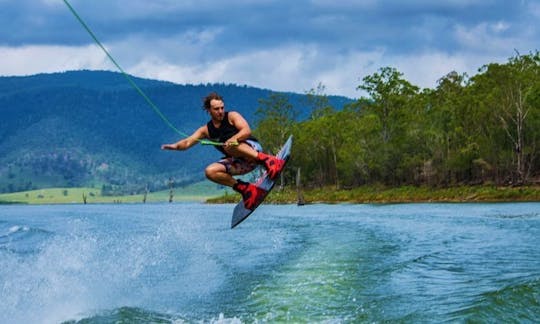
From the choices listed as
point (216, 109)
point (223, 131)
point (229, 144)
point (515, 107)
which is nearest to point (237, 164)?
point (223, 131)

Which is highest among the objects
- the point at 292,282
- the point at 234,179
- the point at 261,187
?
the point at 234,179

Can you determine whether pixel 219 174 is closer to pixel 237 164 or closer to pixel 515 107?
pixel 237 164

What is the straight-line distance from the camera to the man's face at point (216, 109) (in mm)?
11594

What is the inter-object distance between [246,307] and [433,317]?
2.84 m

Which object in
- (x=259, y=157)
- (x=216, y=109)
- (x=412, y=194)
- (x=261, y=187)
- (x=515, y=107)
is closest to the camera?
(x=216, y=109)

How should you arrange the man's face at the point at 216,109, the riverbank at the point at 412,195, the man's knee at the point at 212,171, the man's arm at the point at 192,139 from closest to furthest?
the man's arm at the point at 192,139, the man's face at the point at 216,109, the man's knee at the point at 212,171, the riverbank at the point at 412,195

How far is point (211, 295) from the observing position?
11.8 meters

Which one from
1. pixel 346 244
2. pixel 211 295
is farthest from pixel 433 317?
pixel 346 244

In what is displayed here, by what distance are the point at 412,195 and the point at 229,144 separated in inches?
2349

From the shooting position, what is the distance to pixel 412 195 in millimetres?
69500

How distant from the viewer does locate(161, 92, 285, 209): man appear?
11641 millimetres

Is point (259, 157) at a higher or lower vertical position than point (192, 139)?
lower

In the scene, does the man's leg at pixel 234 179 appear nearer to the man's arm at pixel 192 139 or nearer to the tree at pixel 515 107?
the man's arm at pixel 192 139

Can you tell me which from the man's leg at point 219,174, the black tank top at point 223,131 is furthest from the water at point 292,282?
the black tank top at point 223,131
